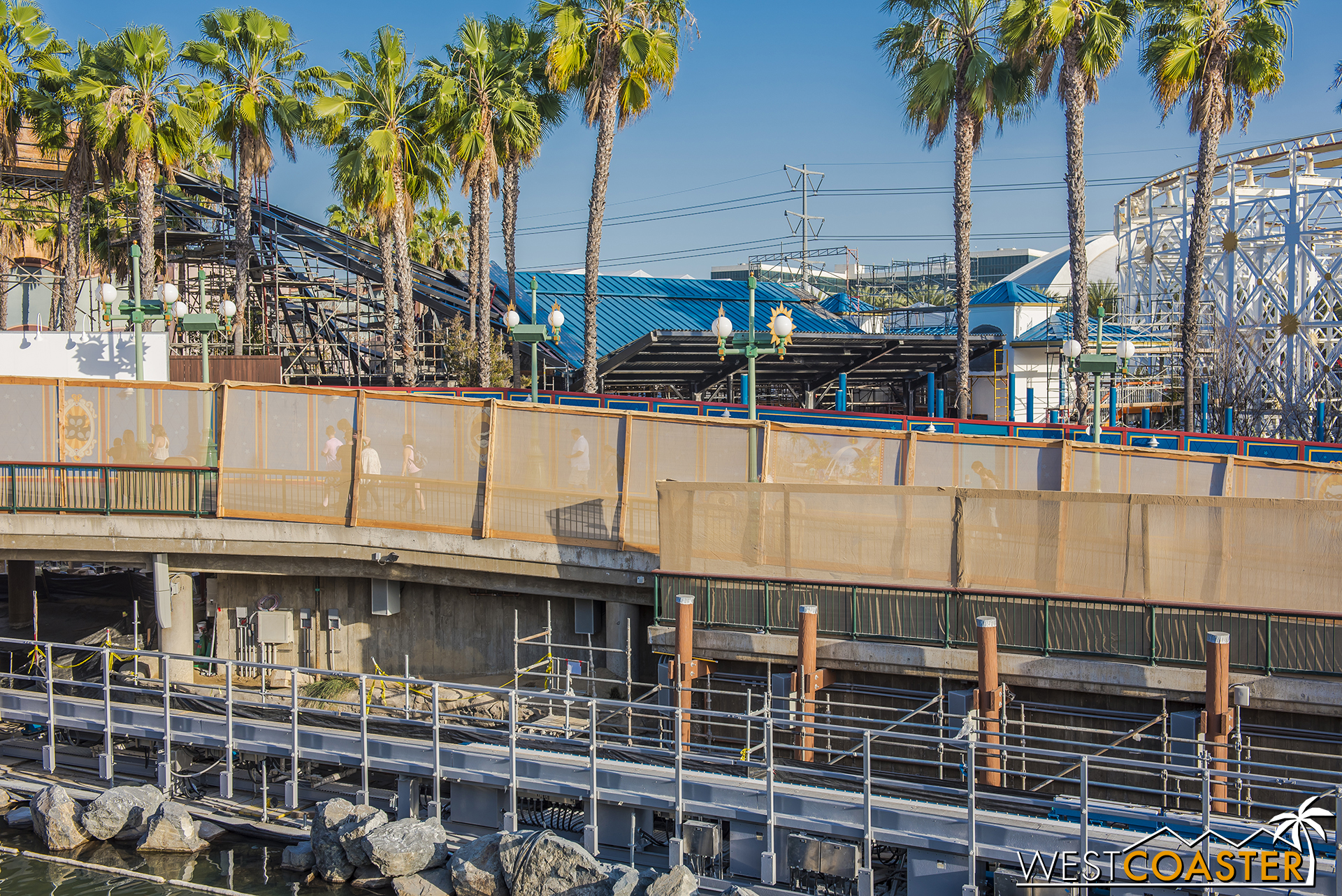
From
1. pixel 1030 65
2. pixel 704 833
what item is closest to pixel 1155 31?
pixel 1030 65

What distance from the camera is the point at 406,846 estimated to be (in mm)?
12555

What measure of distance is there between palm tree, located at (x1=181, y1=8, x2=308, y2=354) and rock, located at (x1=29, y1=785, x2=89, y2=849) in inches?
1000

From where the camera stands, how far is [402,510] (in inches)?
691

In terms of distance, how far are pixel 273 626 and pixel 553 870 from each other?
9025 millimetres

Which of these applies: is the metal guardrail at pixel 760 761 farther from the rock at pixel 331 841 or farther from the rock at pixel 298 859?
the rock at pixel 298 859

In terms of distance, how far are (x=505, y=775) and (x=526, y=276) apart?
37650 mm

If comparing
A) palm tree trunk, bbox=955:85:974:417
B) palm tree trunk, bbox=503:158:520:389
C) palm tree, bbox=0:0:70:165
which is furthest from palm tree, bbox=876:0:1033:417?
palm tree, bbox=0:0:70:165

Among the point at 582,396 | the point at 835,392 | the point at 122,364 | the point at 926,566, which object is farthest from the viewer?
the point at 835,392

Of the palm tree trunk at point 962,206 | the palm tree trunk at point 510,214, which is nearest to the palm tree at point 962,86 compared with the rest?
the palm tree trunk at point 962,206

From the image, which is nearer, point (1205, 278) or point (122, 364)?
point (122, 364)

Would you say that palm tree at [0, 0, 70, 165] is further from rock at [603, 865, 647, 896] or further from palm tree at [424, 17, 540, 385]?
rock at [603, 865, 647, 896]

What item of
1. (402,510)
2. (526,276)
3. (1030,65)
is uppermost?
(1030,65)

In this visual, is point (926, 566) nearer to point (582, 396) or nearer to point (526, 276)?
point (582, 396)

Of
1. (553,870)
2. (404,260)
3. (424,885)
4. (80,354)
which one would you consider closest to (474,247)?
(404,260)
